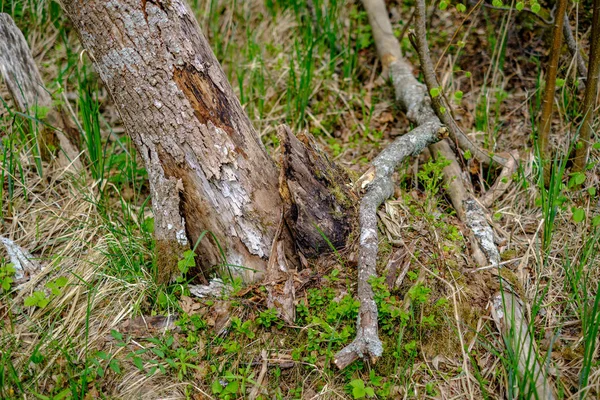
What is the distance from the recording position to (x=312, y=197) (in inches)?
95.6

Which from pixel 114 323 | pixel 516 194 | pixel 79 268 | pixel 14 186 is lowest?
pixel 516 194

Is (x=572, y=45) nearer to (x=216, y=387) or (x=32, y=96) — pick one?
(x=216, y=387)

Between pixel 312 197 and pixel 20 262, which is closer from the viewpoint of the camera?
pixel 312 197

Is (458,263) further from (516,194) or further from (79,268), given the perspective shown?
(79,268)

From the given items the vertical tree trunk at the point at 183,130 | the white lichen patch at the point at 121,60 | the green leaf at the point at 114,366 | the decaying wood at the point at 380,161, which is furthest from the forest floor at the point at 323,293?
the white lichen patch at the point at 121,60

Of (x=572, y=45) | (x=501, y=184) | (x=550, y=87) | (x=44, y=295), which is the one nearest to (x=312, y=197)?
(x=501, y=184)

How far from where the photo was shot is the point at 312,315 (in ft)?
7.75

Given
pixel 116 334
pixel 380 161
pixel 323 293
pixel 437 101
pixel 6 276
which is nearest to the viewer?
pixel 116 334

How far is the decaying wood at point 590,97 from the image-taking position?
2639mm

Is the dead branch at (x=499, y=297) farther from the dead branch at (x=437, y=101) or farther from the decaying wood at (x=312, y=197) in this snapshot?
the decaying wood at (x=312, y=197)

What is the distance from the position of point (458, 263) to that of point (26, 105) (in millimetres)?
2873

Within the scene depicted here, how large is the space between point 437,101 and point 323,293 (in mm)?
1412

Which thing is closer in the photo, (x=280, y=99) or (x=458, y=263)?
(x=458, y=263)

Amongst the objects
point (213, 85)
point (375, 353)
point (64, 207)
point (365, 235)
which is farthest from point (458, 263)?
point (64, 207)
